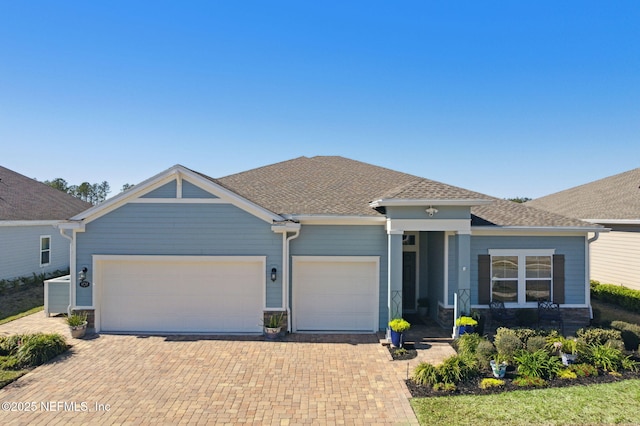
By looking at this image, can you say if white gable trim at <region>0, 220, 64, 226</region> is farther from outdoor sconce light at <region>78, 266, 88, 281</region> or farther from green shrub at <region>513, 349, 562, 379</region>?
green shrub at <region>513, 349, 562, 379</region>

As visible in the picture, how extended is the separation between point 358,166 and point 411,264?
589 centimetres

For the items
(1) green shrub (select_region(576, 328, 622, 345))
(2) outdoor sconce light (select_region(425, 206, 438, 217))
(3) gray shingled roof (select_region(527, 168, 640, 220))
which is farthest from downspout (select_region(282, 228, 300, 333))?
(3) gray shingled roof (select_region(527, 168, 640, 220))

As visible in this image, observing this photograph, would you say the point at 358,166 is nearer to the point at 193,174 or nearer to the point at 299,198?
the point at 299,198

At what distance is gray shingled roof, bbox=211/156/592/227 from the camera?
428 inches

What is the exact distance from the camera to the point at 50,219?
18516 millimetres

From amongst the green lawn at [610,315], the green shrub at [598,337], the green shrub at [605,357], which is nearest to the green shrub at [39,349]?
the green shrub at [605,357]

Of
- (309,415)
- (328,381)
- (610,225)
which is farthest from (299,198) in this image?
(610,225)

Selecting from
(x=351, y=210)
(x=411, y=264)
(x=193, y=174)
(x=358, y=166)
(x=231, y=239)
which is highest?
(x=358, y=166)

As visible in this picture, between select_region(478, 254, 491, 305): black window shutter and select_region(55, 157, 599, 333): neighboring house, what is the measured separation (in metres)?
0.03

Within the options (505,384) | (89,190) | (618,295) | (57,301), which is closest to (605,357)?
(505,384)

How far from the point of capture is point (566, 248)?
11242 mm

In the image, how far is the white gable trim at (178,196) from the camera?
10312 millimetres

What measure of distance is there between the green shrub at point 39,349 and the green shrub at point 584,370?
12.1 metres

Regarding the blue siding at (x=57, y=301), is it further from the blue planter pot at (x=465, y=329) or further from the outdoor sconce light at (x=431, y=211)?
the blue planter pot at (x=465, y=329)
